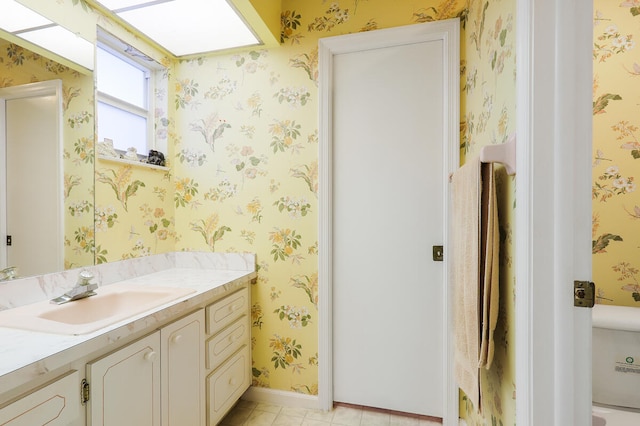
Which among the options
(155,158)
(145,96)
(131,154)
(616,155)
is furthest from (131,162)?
(616,155)

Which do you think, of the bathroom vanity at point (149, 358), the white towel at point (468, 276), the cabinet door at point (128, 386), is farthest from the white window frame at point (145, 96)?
the white towel at point (468, 276)

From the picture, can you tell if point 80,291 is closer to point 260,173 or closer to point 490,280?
point 260,173

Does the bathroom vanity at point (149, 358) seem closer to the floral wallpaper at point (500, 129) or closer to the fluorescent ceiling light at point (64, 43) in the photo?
the fluorescent ceiling light at point (64, 43)

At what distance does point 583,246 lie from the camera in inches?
32.1

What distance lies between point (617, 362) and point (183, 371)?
1.96 m

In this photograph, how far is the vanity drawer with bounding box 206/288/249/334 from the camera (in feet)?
4.98

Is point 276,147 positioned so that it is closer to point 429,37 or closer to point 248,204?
point 248,204

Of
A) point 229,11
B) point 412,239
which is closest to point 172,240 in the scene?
point 229,11

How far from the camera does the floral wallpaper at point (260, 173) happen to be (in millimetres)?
1714

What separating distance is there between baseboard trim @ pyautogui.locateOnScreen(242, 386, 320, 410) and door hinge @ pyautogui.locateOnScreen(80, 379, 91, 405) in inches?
48.0

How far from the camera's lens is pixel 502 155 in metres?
0.98

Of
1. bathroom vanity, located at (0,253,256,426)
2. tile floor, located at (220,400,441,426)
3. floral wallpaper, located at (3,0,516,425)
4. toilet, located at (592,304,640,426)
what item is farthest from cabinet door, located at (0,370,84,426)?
toilet, located at (592,304,640,426)

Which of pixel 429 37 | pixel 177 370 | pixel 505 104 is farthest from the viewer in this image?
pixel 429 37

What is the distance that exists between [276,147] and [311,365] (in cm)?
138
